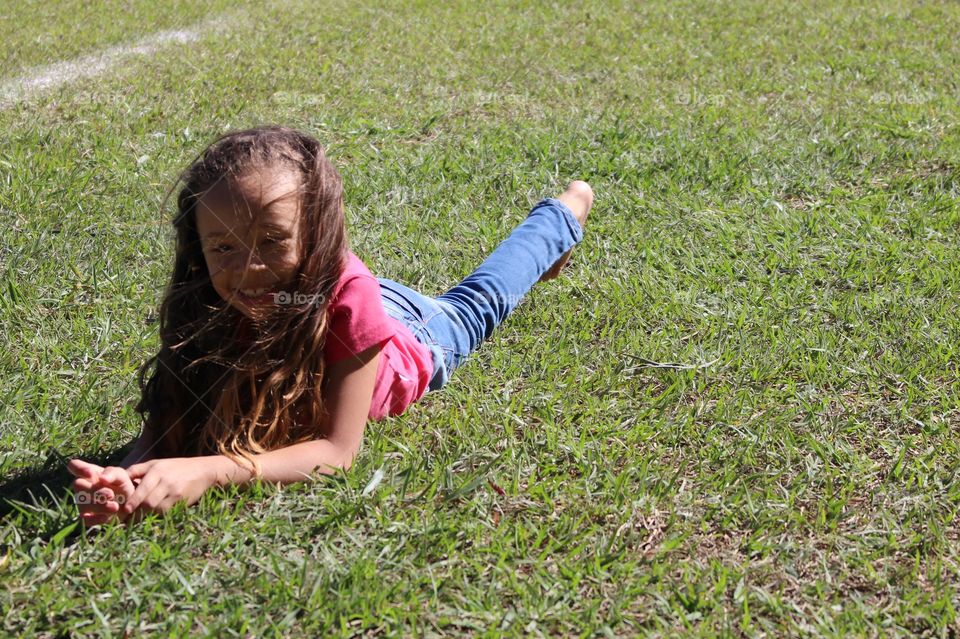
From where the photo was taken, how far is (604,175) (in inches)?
183

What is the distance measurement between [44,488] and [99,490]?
1.11 feet

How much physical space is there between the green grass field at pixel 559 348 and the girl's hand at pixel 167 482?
55 millimetres

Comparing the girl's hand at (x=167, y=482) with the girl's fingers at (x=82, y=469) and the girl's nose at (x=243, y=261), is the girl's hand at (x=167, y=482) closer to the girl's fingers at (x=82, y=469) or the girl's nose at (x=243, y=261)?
the girl's fingers at (x=82, y=469)

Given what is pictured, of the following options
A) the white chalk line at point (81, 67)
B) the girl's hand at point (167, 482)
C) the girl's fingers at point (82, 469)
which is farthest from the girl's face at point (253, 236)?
the white chalk line at point (81, 67)

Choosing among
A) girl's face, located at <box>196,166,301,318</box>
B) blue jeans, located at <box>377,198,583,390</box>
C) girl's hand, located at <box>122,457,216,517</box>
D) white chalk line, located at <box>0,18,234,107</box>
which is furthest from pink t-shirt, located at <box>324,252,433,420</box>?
white chalk line, located at <box>0,18,234,107</box>

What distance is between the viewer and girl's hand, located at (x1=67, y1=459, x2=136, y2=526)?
2.19 metres

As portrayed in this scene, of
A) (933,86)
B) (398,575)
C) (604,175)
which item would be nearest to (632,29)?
(933,86)

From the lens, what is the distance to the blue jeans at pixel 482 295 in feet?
9.87

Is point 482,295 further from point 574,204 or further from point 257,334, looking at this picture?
point 257,334

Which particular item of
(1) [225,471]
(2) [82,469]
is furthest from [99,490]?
(1) [225,471]

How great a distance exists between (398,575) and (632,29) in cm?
574

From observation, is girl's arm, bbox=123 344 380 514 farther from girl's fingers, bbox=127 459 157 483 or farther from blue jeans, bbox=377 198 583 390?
blue jeans, bbox=377 198 583 390

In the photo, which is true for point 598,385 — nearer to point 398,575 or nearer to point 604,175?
point 398,575

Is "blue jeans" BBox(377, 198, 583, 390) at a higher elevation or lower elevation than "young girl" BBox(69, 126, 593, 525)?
lower
